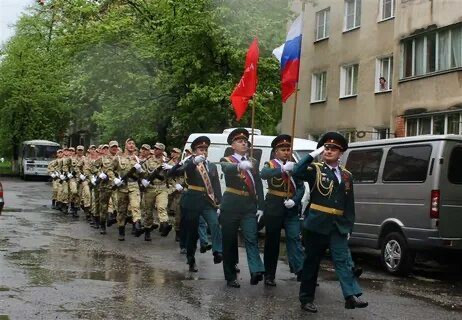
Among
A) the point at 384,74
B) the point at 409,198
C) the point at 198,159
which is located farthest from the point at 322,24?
the point at 198,159

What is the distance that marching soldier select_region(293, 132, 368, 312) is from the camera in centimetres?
743

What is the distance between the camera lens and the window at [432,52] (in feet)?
67.3

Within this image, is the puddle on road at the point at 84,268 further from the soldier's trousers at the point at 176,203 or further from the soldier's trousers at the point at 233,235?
the soldier's trousers at the point at 176,203

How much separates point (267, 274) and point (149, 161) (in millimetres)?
5913

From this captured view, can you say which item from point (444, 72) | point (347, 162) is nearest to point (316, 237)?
point (347, 162)

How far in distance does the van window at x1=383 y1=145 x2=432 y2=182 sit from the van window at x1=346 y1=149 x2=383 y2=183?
271 millimetres

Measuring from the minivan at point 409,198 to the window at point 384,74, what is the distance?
44.3ft

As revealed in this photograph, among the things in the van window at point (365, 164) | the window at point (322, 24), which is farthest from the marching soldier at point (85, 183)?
the window at point (322, 24)

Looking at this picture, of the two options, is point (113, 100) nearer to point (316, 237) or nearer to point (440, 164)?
point (440, 164)

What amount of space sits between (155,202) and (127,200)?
57cm

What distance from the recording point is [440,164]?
33.0ft

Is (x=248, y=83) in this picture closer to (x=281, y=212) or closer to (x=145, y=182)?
(x=281, y=212)

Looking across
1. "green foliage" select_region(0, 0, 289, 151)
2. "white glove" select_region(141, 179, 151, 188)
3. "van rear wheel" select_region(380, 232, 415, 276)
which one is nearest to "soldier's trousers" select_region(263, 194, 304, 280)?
"van rear wheel" select_region(380, 232, 415, 276)

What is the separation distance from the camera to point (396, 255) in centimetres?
1072
